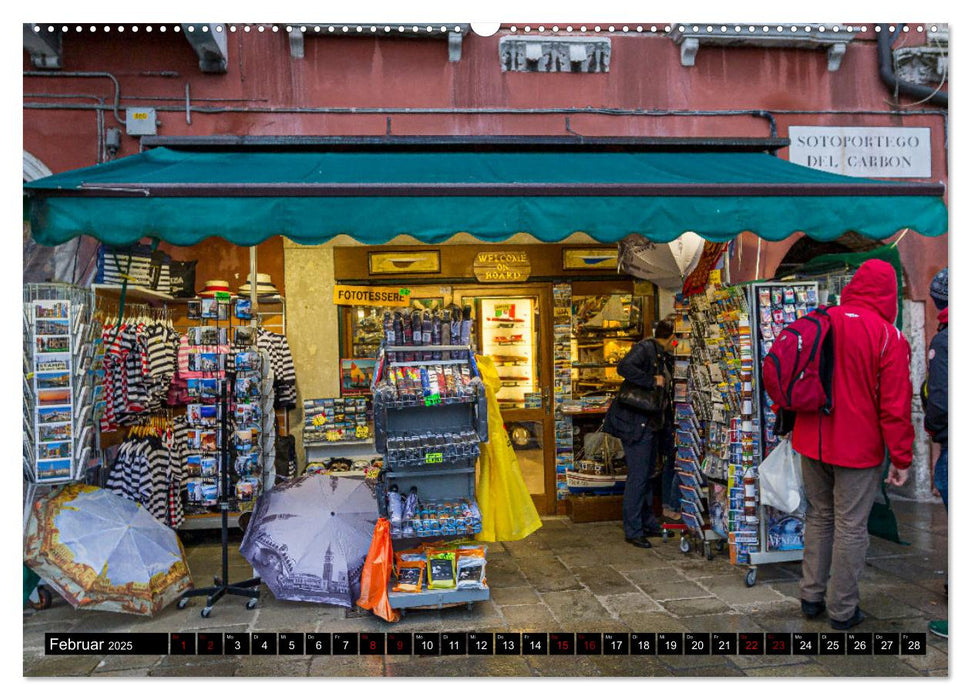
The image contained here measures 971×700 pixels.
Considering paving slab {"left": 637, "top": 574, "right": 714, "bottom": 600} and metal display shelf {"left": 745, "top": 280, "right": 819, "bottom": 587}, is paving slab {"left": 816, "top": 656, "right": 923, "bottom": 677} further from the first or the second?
metal display shelf {"left": 745, "top": 280, "right": 819, "bottom": 587}

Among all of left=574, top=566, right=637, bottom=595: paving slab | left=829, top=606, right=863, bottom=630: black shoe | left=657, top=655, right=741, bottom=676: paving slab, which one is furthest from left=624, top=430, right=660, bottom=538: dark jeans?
left=657, top=655, right=741, bottom=676: paving slab

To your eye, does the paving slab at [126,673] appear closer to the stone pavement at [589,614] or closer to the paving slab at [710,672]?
the stone pavement at [589,614]

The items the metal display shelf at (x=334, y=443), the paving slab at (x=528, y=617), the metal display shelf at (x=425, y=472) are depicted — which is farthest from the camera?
the metal display shelf at (x=334, y=443)

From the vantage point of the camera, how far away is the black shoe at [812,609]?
14.9ft

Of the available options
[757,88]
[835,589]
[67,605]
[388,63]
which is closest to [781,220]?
[835,589]

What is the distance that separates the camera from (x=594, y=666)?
396 centimetres

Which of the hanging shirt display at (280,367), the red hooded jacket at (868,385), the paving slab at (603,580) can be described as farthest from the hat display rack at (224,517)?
the red hooded jacket at (868,385)

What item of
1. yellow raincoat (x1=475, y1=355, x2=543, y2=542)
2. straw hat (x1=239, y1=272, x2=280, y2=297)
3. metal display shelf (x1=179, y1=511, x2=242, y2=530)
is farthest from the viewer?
straw hat (x1=239, y1=272, x2=280, y2=297)

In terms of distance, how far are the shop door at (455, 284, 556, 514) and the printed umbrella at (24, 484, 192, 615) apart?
3671 millimetres

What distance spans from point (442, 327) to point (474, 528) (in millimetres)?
1515

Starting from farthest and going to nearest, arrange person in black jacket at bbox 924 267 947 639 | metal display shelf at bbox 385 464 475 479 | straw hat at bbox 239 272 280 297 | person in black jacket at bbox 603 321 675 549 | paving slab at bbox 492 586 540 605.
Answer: straw hat at bbox 239 272 280 297, person in black jacket at bbox 603 321 675 549, paving slab at bbox 492 586 540 605, metal display shelf at bbox 385 464 475 479, person in black jacket at bbox 924 267 947 639

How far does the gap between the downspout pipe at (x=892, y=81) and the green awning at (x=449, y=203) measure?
3633mm

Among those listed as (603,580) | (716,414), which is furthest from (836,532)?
(603,580)

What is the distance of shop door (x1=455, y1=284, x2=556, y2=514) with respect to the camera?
7.46m
